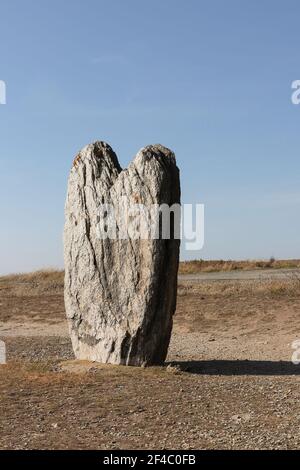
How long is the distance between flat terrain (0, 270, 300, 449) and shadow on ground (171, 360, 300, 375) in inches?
0.8

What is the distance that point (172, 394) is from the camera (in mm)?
9883

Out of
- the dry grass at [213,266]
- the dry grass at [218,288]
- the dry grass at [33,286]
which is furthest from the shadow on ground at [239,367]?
the dry grass at [213,266]

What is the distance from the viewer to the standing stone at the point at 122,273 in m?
12.0

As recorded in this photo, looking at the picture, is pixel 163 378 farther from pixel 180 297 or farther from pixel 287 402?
pixel 180 297

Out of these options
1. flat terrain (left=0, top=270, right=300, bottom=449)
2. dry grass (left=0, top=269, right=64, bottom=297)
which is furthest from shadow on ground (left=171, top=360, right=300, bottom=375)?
dry grass (left=0, top=269, right=64, bottom=297)

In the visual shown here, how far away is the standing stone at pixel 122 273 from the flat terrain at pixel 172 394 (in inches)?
22.1

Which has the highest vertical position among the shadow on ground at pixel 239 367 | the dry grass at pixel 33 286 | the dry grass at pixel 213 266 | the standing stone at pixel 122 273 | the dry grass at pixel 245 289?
the standing stone at pixel 122 273

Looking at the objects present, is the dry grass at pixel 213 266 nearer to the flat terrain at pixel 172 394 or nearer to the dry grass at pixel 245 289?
the dry grass at pixel 245 289

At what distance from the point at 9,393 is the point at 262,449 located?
170 inches

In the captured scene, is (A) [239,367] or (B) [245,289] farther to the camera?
(B) [245,289]

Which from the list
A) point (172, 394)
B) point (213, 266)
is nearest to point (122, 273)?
point (172, 394)

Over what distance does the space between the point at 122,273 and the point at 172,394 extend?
3.01 m

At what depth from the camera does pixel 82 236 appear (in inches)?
500

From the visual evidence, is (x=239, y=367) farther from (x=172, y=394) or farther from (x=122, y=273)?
(x=172, y=394)
